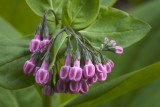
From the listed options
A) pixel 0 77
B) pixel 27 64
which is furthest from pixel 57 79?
pixel 0 77

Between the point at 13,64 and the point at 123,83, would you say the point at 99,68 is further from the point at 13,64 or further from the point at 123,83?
the point at 13,64

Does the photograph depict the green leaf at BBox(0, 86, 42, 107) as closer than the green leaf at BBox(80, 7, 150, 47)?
No

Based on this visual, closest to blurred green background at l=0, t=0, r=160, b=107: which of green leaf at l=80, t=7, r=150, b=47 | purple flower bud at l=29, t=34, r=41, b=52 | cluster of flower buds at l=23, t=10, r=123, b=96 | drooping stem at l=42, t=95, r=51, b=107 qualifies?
drooping stem at l=42, t=95, r=51, b=107

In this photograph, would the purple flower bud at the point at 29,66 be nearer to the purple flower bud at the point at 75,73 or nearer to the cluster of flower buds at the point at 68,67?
the cluster of flower buds at the point at 68,67

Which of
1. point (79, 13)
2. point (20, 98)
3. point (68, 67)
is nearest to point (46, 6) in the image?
point (79, 13)

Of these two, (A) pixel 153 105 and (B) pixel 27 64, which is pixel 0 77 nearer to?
(B) pixel 27 64

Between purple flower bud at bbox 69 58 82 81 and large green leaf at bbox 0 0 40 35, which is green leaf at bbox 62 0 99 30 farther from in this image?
large green leaf at bbox 0 0 40 35

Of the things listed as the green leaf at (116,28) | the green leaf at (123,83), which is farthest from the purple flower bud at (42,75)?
the green leaf at (116,28)
